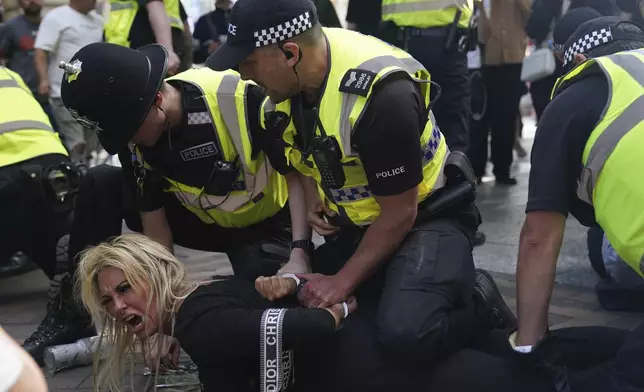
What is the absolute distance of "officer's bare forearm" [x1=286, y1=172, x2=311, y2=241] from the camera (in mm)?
2977

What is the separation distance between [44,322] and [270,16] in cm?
164

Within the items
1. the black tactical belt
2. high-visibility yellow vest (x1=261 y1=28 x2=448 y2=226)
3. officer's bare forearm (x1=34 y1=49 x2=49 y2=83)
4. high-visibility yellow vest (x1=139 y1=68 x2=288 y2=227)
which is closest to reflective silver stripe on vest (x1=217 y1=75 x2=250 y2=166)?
high-visibility yellow vest (x1=139 y1=68 x2=288 y2=227)

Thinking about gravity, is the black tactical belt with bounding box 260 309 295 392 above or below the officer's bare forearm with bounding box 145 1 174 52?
below

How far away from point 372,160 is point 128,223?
1297 mm

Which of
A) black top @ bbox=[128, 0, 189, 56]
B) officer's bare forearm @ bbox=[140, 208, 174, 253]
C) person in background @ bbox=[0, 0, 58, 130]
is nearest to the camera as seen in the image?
officer's bare forearm @ bbox=[140, 208, 174, 253]

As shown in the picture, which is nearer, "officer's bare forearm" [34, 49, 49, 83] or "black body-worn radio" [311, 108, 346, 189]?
"black body-worn radio" [311, 108, 346, 189]

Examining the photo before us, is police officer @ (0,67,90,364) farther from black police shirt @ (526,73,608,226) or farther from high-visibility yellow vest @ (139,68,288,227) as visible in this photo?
black police shirt @ (526,73,608,226)

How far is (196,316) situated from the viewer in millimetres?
2445

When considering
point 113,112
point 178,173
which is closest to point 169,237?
point 178,173

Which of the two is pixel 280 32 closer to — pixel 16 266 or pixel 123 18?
pixel 123 18

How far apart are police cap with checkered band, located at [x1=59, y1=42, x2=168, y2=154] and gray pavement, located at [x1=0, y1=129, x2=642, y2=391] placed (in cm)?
81

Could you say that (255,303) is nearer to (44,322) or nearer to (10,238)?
(44,322)

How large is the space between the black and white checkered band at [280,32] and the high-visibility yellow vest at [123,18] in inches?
83.7

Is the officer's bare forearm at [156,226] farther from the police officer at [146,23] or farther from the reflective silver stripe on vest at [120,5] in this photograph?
the reflective silver stripe on vest at [120,5]
